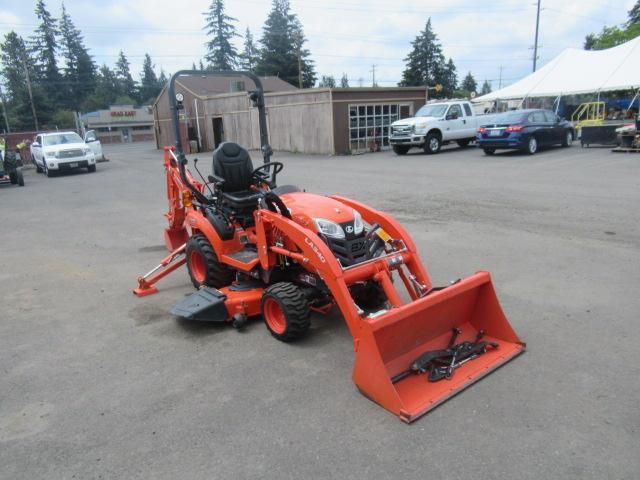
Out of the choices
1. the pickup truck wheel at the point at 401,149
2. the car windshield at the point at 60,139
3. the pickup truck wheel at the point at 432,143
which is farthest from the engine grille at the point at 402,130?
the car windshield at the point at 60,139

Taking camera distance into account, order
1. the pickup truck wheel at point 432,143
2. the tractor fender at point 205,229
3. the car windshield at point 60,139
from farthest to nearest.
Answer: the pickup truck wheel at point 432,143 → the car windshield at point 60,139 → the tractor fender at point 205,229

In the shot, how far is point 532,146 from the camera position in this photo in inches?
755

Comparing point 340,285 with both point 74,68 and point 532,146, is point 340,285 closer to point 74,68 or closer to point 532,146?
point 532,146

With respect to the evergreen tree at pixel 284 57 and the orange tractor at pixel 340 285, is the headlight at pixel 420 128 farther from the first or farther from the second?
the evergreen tree at pixel 284 57

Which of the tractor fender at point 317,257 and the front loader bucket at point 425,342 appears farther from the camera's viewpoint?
the tractor fender at point 317,257

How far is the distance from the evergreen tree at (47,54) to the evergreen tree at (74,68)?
Answer: 4.62 ft

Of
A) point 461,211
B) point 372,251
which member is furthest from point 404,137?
point 372,251

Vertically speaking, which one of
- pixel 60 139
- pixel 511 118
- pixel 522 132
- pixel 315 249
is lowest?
Result: pixel 315 249

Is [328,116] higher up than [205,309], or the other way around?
[328,116]

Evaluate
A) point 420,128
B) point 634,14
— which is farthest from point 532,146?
point 634,14

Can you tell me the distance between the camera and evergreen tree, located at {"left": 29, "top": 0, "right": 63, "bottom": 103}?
75562 millimetres

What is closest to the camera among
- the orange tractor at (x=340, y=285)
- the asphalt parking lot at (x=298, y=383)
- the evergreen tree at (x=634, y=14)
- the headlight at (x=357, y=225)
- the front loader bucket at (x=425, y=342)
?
the asphalt parking lot at (x=298, y=383)

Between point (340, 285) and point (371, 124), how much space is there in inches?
884

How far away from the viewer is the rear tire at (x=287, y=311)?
171 inches
